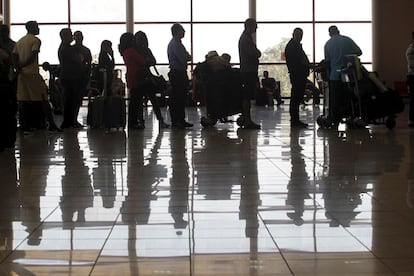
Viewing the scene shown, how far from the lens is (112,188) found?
601 centimetres

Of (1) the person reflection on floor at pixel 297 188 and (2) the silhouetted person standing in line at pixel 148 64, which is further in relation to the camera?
(2) the silhouetted person standing in line at pixel 148 64

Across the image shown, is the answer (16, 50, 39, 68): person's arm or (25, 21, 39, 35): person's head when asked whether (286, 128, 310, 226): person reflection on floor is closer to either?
(16, 50, 39, 68): person's arm

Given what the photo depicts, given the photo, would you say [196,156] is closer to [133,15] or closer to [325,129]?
[325,129]

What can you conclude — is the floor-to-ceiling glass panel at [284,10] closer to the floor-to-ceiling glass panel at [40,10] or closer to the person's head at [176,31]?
the floor-to-ceiling glass panel at [40,10]

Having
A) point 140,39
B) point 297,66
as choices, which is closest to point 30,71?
point 140,39

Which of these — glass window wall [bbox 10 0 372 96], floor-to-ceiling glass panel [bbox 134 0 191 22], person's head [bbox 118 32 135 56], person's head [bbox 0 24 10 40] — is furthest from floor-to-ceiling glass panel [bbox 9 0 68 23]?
person's head [bbox 0 24 10 40]

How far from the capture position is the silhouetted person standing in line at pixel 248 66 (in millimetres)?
12469

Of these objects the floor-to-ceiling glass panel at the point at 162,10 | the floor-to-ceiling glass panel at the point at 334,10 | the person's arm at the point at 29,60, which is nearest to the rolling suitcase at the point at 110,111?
the person's arm at the point at 29,60

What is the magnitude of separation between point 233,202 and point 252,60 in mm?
7485

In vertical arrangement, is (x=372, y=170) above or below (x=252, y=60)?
below

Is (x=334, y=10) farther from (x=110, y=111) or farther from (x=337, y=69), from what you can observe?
(x=110, y=111)

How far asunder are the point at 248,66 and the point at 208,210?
779cm

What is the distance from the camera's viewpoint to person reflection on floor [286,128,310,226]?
15.7 feet

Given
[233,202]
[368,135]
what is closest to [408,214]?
[233,202]
